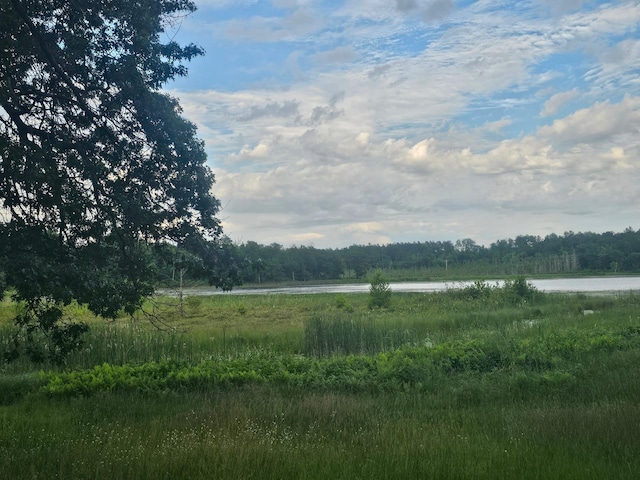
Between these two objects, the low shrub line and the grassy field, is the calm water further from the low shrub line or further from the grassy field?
the grassy field

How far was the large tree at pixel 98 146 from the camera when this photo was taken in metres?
6.75

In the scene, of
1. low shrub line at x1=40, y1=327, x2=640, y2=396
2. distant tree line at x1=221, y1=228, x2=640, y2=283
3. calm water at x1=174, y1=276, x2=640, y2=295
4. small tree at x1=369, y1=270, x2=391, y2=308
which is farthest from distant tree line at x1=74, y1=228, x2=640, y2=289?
low shrub line at x1=40, y1=327, x2=640, y2=396

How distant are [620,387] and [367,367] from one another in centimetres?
508

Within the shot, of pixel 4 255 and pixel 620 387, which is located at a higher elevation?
pixel 4 255

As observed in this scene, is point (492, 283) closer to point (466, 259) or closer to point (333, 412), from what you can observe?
point (466, 259)

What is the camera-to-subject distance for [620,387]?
9.91 meters

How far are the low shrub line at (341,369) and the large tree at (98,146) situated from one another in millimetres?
3153

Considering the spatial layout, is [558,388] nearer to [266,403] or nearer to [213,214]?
[266,403]

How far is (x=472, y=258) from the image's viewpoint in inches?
5320

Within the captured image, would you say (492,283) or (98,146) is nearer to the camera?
(98,146)

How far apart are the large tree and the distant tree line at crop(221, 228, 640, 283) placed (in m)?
89.6

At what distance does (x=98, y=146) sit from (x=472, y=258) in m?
134

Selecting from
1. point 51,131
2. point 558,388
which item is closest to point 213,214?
point 51,131

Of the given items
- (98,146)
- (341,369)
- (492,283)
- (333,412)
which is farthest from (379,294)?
(492,283)
